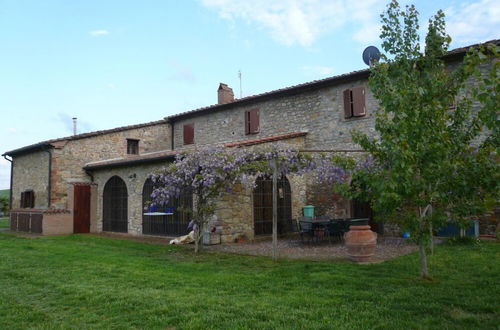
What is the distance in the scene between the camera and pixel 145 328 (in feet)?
12.9

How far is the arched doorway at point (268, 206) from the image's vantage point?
504 inches

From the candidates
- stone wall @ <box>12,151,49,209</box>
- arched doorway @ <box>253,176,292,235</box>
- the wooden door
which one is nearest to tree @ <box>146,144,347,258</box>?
arched doorway @ <box>253,176,292,235</box>

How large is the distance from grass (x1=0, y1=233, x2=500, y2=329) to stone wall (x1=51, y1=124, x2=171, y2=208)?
7755 millimetres

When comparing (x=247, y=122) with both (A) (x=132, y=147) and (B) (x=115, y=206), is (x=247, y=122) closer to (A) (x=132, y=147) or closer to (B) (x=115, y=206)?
(A) (x=132, y=147)

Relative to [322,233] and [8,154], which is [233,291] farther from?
[8,154]

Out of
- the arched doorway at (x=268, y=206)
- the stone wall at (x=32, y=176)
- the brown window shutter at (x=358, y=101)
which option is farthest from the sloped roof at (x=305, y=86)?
the stone wall at (x=32, y=176)

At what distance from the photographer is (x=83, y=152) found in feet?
53.6

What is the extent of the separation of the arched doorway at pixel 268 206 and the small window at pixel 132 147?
25.9 ft

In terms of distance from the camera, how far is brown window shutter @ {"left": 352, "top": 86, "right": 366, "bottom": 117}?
13109 mm

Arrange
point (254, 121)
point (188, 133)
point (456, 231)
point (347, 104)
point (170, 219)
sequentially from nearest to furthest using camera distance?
point (456, 231) → point (170, 219) → point (347, 104) → point (254, 121) → point (188, 133)

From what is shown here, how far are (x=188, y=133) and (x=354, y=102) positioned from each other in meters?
8.57

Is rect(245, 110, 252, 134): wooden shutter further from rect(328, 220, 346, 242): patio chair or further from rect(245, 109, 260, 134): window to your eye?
rect(328, 220, 346, 242): patio chair

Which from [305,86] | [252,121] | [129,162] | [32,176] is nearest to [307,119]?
[305,86]

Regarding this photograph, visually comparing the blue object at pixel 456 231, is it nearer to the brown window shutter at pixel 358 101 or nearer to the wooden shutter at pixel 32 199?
the brown window shutter at pixel 358 101
